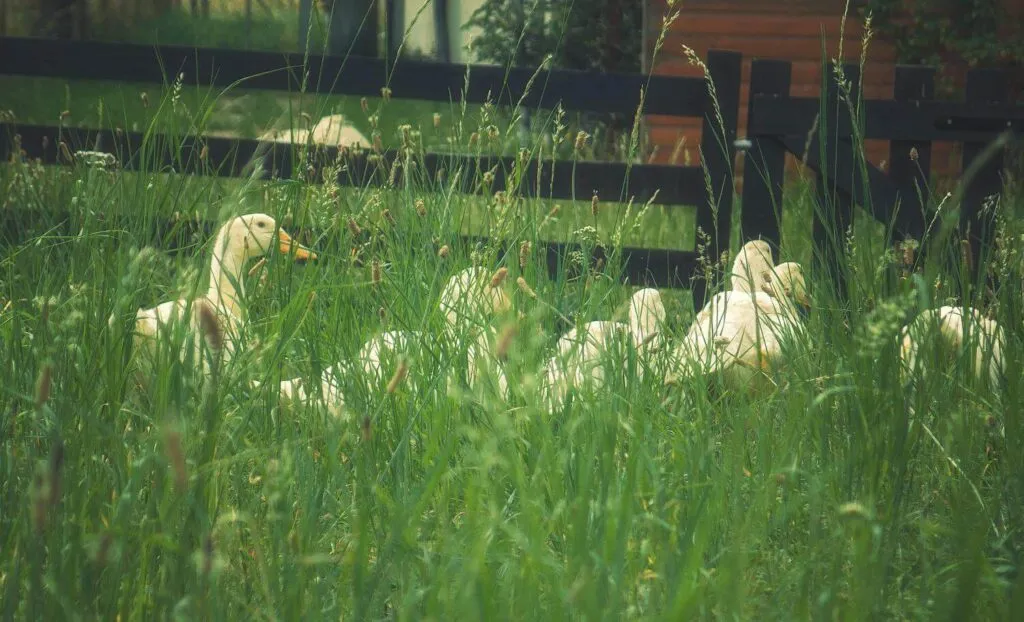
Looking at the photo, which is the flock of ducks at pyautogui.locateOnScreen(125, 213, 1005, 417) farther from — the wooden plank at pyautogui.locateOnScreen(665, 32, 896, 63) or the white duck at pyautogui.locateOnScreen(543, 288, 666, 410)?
the wooden plank at pyautogui.locateOnScreen(665, 32, 896, 63)

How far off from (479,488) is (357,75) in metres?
3.65

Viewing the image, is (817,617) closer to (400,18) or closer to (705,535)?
(705,535)

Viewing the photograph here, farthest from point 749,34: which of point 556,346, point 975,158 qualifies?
point 556,346

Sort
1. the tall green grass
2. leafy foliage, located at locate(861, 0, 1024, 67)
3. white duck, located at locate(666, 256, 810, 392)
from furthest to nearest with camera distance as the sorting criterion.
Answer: leafy foliage, located at locate(861, 0, 1024, 67) → white duck, located at locate(666, 256, 810, 392) → the tall green grass

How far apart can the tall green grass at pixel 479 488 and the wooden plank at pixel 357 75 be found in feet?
8.60

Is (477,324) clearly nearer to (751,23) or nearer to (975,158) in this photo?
(975,158)

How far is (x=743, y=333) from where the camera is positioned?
308cm

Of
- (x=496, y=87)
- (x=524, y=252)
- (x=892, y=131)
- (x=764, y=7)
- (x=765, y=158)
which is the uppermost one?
(x=764, y=7)

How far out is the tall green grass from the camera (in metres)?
1.52

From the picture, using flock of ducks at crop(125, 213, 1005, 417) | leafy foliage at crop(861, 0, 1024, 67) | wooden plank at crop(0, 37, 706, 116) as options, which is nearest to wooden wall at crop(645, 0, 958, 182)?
leafy foliage at crop(861, 0, 1024, 67)

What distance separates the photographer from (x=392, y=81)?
17.3ft

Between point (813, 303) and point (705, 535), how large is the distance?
1024 millimetres

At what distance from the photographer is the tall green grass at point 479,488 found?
152cm

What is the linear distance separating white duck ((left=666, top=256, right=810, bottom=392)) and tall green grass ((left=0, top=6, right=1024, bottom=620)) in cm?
9
